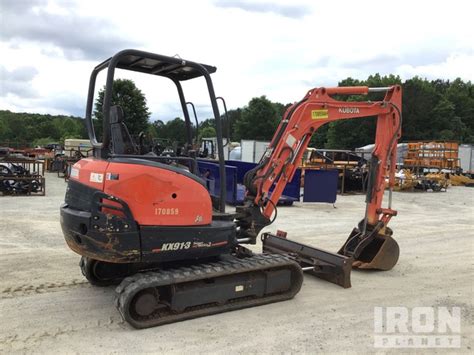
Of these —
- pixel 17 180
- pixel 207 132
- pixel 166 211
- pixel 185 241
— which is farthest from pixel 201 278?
pixel 17 180

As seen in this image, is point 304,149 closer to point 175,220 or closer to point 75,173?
point 175,220

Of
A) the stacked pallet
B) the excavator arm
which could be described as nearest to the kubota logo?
the excavator arm

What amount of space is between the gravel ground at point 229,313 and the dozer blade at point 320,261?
0.46ft

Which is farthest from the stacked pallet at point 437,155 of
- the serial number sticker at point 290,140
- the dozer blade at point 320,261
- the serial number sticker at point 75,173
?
the serial number sticker at point 75,173

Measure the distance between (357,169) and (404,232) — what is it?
10965 millimetres

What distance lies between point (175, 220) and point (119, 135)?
116 centimetres

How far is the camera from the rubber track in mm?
4629

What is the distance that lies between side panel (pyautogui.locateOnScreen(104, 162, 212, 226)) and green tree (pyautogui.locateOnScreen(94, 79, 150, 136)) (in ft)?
3.03

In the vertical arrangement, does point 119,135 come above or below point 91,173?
above

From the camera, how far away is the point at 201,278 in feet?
16.2

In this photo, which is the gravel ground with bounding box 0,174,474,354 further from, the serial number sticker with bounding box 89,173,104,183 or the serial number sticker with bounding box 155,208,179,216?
the serial number sticker with bounding box 89,173,104,183

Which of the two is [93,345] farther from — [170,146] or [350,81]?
[350,81]

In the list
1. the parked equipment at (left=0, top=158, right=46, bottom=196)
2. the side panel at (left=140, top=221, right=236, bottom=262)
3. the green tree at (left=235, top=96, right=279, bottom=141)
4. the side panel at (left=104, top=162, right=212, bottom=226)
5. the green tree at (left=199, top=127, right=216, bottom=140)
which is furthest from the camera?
the green tree at (left=235, top=96, right=279, bottom=141)

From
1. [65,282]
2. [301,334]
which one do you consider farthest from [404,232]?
[65,282]
